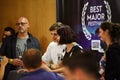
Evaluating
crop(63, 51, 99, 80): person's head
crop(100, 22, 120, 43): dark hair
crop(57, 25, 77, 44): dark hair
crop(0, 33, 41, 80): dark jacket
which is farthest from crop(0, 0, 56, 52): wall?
crop(63, 51, 99, 80): person's head

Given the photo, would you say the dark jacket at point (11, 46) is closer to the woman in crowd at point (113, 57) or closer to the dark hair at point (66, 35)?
the dark hair at point (66, 35)

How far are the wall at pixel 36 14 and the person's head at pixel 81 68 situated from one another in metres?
3.36

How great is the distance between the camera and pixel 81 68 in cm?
119

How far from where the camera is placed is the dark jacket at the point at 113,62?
2.80 metres

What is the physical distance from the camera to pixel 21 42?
4.23 metres

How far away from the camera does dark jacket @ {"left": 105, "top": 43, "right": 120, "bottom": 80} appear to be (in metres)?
2.80

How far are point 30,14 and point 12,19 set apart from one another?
0.53 metres

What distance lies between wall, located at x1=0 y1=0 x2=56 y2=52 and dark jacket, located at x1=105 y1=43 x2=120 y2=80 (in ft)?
6.26

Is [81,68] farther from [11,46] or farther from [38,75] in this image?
[11,46]

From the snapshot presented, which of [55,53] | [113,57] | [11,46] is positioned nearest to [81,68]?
[113,57]

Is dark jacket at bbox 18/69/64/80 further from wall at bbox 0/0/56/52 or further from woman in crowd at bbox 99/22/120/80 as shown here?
wall at bbox 0/0/56/52

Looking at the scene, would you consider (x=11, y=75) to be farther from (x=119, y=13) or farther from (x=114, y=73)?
(x=119, y=13)

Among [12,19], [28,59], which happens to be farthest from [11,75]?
[12,19]

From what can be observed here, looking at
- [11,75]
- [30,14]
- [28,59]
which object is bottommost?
[11,75]
